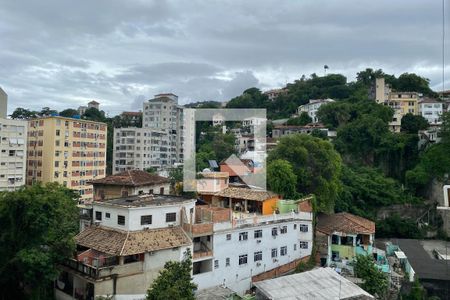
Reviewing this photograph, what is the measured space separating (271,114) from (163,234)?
50.1 m

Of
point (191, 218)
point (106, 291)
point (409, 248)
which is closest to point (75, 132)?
point (191, 218)

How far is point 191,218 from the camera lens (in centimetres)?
1694

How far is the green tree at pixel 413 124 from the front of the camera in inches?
1585

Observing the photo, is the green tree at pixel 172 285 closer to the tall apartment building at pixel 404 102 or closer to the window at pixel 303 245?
the window at pixel 303 245

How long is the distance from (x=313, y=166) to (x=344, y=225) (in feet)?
15.1

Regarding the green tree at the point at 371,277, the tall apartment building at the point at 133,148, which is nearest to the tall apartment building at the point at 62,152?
the tall apartment building at the point at 133,148

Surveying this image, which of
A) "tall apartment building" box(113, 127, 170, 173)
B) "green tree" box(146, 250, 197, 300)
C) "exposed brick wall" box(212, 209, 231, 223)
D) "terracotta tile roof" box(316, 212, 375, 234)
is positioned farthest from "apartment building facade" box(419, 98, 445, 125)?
"green tree" box(146, 250, 197, 300)

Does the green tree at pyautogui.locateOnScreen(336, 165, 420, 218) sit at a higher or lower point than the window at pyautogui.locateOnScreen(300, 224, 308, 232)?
higher

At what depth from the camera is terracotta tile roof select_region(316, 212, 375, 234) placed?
2103cm

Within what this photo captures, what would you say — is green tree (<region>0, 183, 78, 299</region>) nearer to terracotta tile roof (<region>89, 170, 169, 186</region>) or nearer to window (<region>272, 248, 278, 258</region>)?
terracotta tile roof (<region>89, 170, 169, 186</region>)

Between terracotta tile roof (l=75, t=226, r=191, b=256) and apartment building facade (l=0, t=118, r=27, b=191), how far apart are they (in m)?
21.1


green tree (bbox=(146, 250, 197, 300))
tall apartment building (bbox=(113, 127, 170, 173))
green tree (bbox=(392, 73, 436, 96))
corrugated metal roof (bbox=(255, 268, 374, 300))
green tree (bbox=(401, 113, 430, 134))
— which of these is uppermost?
green tree (bbox=(392, 73, 436, 96))

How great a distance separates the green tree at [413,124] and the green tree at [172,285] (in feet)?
113

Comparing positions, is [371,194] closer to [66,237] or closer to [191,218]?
[191,218]
